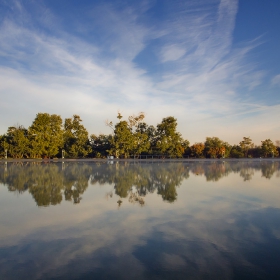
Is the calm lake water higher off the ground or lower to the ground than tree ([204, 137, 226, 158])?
lower

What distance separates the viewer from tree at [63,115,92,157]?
37.1m

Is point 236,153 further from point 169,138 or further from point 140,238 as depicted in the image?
point 140,238

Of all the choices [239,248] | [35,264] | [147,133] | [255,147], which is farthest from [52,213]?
[255,147]

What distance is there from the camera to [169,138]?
3731cm

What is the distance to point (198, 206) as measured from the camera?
5535 mm

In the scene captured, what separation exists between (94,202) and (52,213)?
3.82 ft

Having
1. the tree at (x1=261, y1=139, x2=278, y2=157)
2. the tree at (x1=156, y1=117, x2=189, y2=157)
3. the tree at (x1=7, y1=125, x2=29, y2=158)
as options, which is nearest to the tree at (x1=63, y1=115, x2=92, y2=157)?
the tree at (x1=7, y1=125, x2=29, y2=158)

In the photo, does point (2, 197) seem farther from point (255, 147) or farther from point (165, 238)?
point (255, 147)

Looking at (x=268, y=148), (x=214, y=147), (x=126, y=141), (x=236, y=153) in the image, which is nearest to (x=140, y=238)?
(x=126, y=141)

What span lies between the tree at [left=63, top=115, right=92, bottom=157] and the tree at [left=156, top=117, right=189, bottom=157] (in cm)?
998

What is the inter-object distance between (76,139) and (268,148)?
3251 centimetres

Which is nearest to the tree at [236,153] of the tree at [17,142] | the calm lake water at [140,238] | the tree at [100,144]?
the tree at [100,144]

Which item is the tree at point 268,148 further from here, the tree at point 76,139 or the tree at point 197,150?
the tree at point 76,139

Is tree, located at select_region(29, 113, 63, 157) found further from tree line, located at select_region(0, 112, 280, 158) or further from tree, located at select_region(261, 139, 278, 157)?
tree, located at select_region(261, 139, 278, 157)
